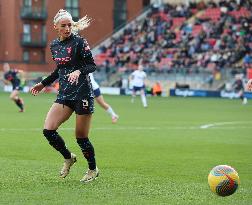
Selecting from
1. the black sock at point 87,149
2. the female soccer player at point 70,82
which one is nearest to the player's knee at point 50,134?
the female soccer player at point 70,82

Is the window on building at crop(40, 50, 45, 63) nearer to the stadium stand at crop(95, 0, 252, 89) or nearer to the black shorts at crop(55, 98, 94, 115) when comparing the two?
the stadium stand at crop(95, 0, 252, 89)

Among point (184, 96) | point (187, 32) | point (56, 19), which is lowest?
point (184, 96)

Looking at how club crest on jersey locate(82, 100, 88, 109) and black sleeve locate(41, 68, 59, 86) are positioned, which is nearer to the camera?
club crest on jersey locate(82, 100, 88, 109)

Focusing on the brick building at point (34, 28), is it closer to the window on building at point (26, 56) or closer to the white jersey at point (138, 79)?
the window on building at point (26, 56)

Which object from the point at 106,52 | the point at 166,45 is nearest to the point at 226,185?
the point at 166,45

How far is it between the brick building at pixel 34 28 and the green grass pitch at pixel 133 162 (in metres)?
46.5

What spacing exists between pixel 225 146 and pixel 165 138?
234 cm

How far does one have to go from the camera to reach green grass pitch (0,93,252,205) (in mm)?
10086

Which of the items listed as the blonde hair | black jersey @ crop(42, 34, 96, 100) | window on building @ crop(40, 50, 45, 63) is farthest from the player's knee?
window on building @ crop(40, 50, 45, 63)

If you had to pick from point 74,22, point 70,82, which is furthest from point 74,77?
point 74,22

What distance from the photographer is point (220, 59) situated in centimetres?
5466

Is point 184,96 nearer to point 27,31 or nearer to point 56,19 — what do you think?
point 27,31

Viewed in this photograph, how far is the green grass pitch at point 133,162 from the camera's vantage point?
10.1 meters

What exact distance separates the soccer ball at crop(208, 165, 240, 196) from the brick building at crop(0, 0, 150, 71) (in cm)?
6259
